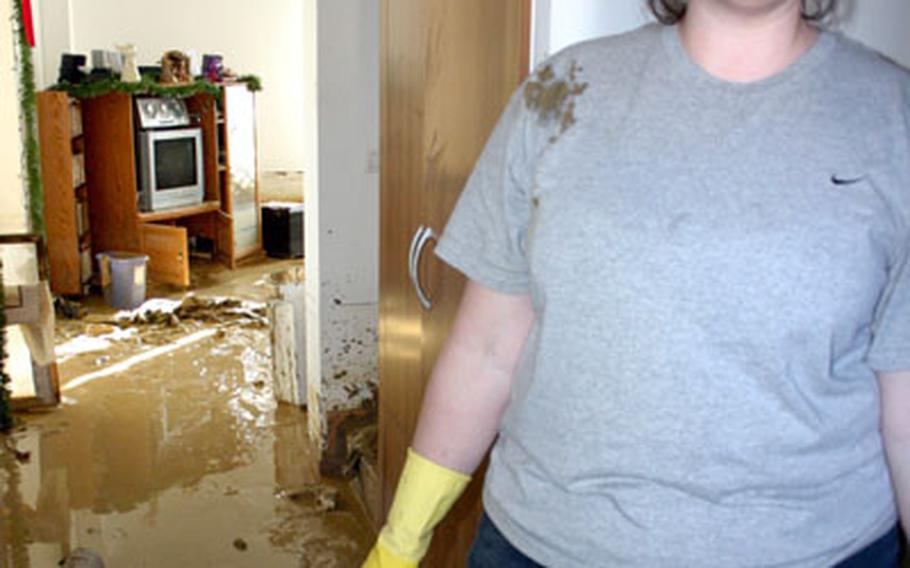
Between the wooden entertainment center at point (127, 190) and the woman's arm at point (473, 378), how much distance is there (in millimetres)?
4616

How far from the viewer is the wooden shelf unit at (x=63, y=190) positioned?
5.02 metres

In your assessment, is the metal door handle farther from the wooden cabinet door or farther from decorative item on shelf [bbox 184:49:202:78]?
decorative item on shelf [bbox 184:49:202:78]

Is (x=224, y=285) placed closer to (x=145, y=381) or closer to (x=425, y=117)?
(x=145, y=381)

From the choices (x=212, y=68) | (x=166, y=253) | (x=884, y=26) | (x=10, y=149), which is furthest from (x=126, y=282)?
(x=884, y=26)

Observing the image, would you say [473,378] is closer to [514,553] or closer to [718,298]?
[514,553]

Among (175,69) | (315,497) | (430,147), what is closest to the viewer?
(430,147)

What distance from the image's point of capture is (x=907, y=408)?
848 millimetres

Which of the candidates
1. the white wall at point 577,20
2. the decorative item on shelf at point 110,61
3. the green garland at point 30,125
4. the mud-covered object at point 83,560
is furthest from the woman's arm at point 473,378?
the decorative item on shelf at point 110,61

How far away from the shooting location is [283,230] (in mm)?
6355

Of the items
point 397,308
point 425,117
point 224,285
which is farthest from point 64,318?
point 425,117

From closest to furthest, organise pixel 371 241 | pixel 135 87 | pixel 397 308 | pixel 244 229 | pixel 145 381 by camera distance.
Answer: pixel 397 308
pixel 371 241
pixel 145 381
pixel 135 87
pixel 244 229

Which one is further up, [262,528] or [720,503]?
[720,503]

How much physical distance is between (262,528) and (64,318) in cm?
263

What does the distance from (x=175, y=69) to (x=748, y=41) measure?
17.6 ft
